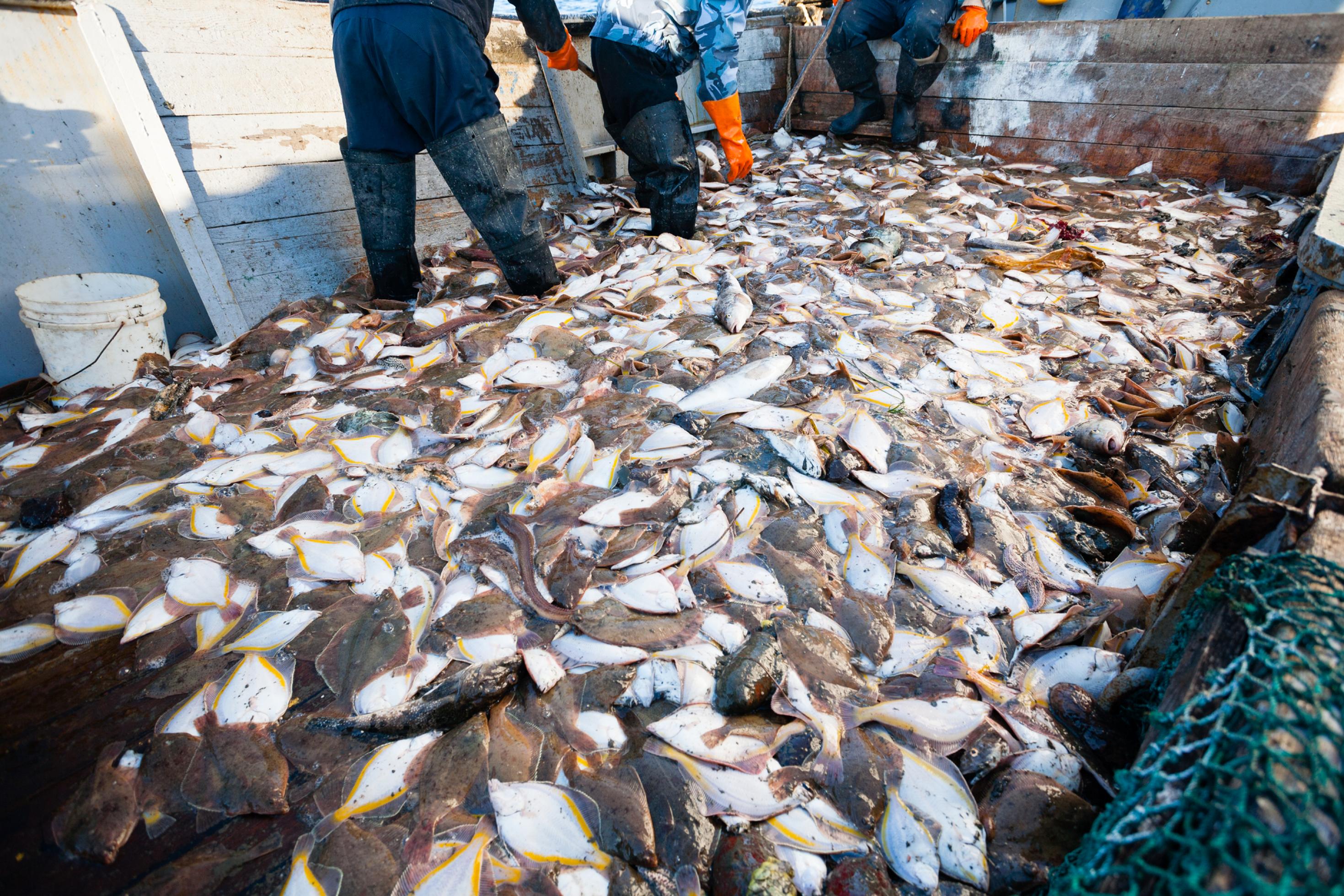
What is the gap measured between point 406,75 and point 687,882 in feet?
9.55

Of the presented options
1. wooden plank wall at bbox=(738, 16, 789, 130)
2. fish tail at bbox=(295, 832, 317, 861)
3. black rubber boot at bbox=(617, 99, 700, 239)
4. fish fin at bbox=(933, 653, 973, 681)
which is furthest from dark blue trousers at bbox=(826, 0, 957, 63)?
fish tail at bbox=(295, 832, 317, 861)

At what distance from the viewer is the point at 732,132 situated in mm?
3801

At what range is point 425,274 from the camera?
3.27 metres

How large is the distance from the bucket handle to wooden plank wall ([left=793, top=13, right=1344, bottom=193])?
225 inches

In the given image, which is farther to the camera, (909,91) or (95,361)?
(909,91)

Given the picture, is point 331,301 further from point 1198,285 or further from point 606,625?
point 1198,285

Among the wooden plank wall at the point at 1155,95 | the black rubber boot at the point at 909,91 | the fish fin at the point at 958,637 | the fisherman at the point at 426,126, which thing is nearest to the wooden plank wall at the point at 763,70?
the wooden plank wall at the point at 1155,95

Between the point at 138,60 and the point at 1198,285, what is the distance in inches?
194

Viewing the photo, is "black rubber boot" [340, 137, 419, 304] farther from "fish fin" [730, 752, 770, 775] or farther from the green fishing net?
the green fishing net

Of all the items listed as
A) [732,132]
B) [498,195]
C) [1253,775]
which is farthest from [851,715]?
[732,132]

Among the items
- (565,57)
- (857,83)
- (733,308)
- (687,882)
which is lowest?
(687,882)

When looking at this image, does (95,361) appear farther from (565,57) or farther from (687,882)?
(687,882)

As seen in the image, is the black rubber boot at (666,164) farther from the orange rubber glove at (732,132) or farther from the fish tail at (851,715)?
the fish tail at (851,715)

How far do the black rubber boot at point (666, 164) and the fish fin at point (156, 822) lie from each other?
3.42 metres
